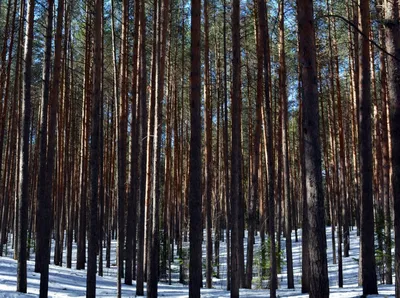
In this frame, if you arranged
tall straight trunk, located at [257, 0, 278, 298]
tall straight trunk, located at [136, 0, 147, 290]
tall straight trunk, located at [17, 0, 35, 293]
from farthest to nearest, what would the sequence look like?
1. tall straight trunk, located at [136, 0, 147, 290]
2. tall straight trunk, located at [257, 0, 278, 298]
3. tall straight trunk, located at [17, 0, 35, 293]

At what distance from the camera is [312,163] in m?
5.86

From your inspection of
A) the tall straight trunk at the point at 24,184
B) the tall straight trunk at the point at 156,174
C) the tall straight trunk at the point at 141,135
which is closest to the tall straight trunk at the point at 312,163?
the tall straight trunk at the point at 156,174

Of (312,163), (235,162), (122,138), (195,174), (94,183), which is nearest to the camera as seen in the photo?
(312,163)

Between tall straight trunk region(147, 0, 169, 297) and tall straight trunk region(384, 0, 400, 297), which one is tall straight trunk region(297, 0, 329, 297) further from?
tall straight trunk region(147, 0, 169, 297)

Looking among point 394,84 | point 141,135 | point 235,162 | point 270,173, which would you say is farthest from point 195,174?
point 141,135

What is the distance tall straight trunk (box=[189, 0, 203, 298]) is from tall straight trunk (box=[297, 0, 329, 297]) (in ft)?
8.03

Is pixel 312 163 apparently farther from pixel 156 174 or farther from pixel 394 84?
pixel 156 174

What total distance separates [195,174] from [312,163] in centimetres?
258

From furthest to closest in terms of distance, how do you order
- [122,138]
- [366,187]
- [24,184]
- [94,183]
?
1. [122,138]
2. [24,184]
3. [366,187]
4. [94,183]

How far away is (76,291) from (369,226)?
711 centimetres

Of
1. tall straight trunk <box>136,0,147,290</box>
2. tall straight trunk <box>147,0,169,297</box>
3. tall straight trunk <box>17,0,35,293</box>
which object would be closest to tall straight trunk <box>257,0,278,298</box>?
tall straight trunk <box>147,0,169,297</box>

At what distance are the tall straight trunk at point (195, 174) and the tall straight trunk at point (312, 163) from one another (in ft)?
8.03

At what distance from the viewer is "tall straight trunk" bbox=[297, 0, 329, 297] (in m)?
5.56

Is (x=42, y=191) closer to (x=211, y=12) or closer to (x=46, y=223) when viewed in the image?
(x=46, y=223)
